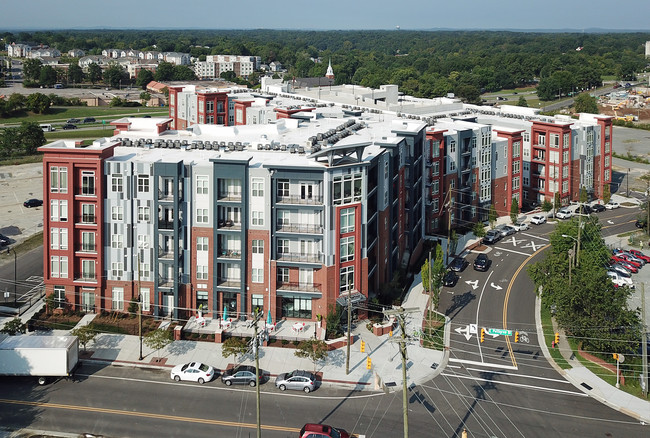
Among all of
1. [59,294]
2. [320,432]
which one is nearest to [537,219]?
[320,432]

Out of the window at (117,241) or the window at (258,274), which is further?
the window at (117,241)

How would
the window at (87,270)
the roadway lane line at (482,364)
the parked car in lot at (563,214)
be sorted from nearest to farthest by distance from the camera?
the roadway lane line at (482,364) < the window at (87,270) < the parked car in lot at (563,214)

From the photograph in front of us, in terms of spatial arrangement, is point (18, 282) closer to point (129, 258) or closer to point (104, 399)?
point (129, 258)

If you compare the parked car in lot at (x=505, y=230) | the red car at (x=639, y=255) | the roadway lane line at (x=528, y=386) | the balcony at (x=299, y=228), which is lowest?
the roadway lane line at (x=528, y=386)

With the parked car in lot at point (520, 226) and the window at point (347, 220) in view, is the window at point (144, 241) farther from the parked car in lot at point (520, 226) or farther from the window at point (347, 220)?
the parked car in lot at point (520, 226)

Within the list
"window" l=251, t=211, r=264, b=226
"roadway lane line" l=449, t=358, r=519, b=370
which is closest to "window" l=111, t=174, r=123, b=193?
"window" l=251, t=211, r=264, b=226

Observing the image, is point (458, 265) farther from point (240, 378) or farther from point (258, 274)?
point (240, 378)

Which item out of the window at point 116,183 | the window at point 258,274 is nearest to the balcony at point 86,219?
the window at point 116,183

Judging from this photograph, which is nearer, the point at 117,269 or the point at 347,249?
the point at 347,249
